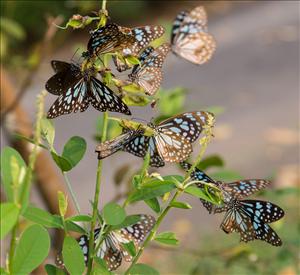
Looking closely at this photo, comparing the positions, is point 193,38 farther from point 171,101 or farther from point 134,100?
point 134,100

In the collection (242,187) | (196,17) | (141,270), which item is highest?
(196,17)

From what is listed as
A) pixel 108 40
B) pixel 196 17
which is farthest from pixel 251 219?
pixel 196 17

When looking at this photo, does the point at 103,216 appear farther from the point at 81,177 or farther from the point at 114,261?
the point at 81,177

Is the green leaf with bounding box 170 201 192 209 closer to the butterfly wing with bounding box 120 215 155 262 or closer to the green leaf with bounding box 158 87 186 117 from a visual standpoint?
the butterfly wing with bounding box 120 215 155 262

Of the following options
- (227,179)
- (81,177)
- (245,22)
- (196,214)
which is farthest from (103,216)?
(245,22)

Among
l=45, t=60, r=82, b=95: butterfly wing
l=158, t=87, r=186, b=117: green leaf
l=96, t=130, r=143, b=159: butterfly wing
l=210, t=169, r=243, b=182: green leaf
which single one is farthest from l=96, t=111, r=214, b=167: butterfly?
l=158, t=87, r=186, b=117: green leaf

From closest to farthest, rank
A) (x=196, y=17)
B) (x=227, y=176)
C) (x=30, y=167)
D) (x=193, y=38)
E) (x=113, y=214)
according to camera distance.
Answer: (x=30, y=167) < (x=113, y=214) < (x=227, y=176) < (x=193, y=38) < (x=196, y=17)

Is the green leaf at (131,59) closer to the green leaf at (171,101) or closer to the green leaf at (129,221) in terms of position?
the green leaf at (129,221)
